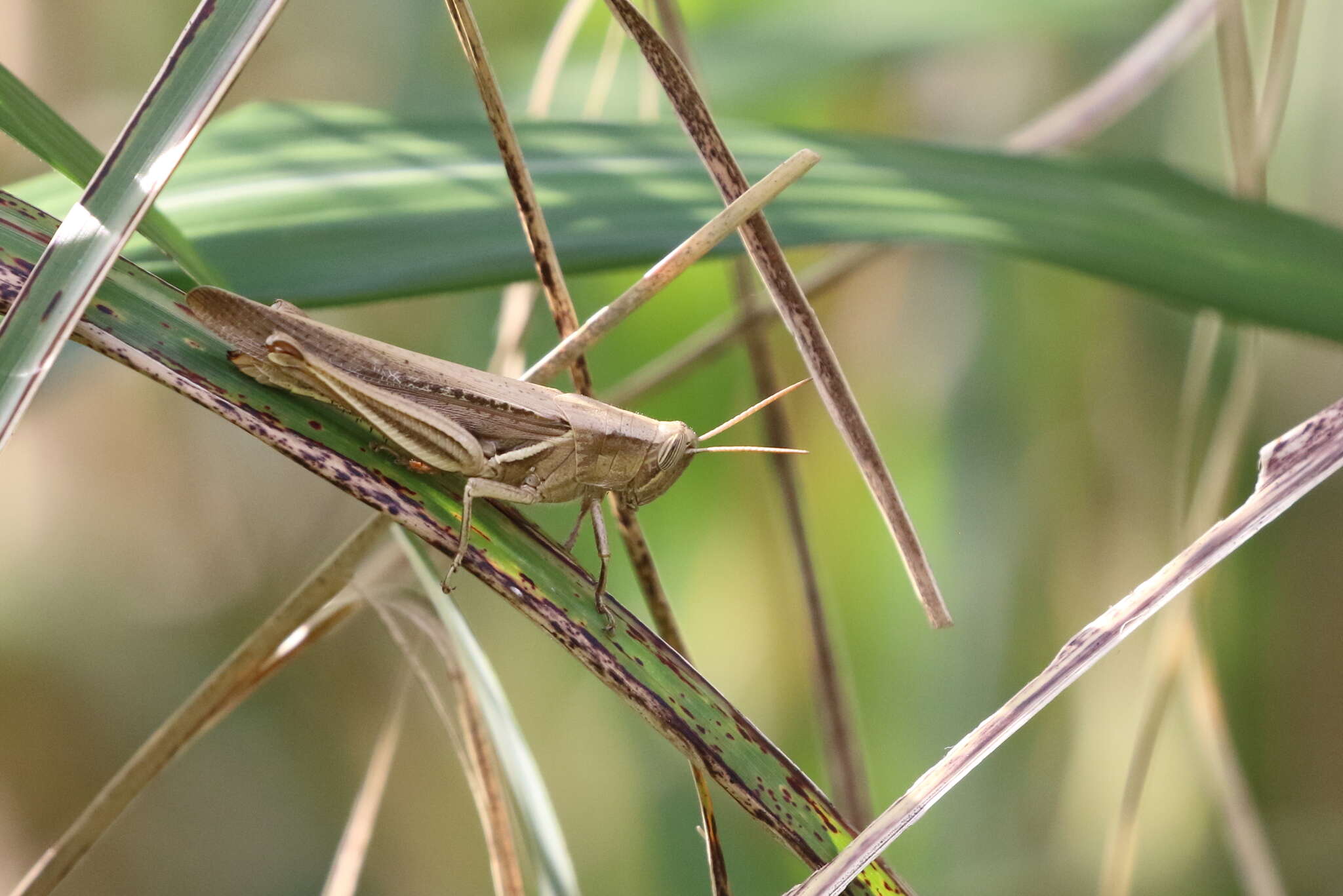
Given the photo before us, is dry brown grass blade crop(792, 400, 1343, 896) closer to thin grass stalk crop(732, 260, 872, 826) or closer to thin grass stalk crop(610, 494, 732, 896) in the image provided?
thin grass stalk crop(610, 494, 732, 896)

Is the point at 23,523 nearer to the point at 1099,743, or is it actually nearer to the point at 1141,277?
the point at 1141,277

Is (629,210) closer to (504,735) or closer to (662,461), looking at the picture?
(662,461)

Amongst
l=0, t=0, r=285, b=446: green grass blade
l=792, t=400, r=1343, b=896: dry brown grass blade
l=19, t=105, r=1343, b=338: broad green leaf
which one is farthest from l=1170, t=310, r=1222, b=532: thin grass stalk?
l=0, t=0, r=285, b=446: green grass blade

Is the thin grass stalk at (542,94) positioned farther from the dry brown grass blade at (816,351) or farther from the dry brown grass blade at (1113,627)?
the dry brown grass blade at (1113,627)

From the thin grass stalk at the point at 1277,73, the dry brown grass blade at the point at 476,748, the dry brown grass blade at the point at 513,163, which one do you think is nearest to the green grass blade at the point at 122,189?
the dry brown grass blade at the point at 513,163

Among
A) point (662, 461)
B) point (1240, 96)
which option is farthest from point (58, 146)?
point (1240, 96)

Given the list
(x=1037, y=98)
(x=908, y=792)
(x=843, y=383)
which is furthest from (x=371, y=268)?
(x=1037, y=98)
